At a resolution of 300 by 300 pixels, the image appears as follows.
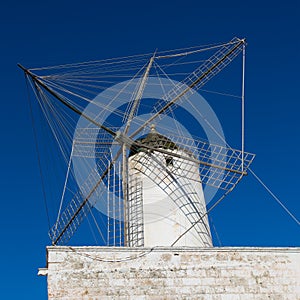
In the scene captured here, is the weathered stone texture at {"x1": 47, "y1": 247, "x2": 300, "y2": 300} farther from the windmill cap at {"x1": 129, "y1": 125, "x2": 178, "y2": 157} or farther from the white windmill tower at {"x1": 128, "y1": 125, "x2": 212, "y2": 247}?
the windmill cap at {"x1": 129, "y1": 125, "x2": 178, "y2": 157}

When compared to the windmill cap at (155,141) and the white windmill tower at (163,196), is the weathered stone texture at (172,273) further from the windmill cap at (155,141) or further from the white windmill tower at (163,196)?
the windmill cap at (155,141)

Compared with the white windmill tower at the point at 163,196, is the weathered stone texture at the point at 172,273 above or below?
below

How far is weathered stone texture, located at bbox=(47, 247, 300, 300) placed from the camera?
14852 mm

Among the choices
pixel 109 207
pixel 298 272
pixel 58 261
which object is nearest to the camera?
pixel 58 261

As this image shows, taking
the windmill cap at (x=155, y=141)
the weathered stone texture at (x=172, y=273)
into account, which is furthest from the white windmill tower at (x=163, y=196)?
the weathered stone texture at (x=172, y=273)

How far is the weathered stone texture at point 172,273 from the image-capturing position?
14852mm

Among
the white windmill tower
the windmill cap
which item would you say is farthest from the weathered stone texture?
the windmill cap

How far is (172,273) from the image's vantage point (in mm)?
15383

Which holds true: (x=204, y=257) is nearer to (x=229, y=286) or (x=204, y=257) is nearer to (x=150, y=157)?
(x=229, y=286)

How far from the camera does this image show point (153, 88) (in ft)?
67.2

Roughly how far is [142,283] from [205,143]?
534 cm

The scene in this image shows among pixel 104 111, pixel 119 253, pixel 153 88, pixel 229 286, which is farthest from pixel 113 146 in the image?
pixel 229 286

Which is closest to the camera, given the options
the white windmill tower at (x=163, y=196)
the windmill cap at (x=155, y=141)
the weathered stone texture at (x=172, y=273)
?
the weathered stone texture at (x=172, y=273)

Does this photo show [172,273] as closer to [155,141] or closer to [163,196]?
[163,196]
